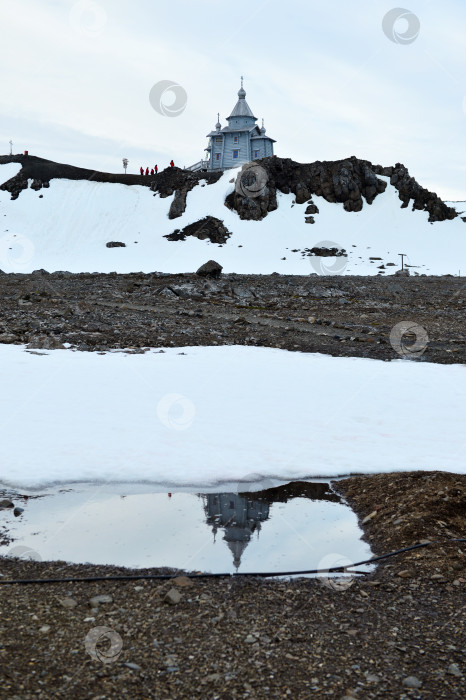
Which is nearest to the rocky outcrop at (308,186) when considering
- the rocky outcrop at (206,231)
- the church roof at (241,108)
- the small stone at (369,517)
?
the rocky outcrop at (206,231)

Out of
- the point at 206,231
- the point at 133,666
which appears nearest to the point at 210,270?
the point at 206,231

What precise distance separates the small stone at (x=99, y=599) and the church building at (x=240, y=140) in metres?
79.2

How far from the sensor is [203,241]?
5925cm

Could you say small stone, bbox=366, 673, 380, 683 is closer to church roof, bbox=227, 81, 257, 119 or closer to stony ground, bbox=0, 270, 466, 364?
stony ground, bbox=0, 270, 466, 364

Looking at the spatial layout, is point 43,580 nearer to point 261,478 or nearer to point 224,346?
point 261,478

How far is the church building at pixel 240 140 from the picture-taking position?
80.9m

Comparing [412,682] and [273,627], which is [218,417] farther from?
[412,682]

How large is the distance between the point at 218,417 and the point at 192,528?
15.6 feet

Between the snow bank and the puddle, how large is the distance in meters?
0.65

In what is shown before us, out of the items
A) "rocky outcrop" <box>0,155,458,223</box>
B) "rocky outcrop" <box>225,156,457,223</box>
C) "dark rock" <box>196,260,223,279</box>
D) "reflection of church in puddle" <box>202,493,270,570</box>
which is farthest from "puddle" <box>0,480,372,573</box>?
"rocky outcrop" <box>225,156,457,223</box>

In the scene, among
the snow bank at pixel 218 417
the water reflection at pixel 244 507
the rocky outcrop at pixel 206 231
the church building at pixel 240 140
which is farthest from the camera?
the church building at pixel 240 140

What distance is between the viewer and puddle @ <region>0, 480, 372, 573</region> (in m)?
6.70

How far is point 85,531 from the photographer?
24.2 feet

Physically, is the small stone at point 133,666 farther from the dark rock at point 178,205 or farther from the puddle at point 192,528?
the dark rock at point 178,205
